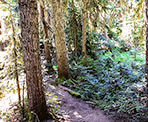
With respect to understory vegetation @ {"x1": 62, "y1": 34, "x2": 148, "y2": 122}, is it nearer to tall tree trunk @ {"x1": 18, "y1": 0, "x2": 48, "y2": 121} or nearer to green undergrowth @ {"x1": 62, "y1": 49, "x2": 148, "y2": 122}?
green undergrowth @ {"x1": 62, "y1": 49, "x2": 148, "y2": 122}

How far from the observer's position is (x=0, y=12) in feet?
13.5

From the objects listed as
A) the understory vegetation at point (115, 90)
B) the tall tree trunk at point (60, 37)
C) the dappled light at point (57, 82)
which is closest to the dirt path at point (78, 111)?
the dappled light at point (57, 82)

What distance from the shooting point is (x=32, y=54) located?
3.55m

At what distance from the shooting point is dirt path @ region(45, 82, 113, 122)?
504 centimetres

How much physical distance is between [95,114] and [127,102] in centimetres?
131

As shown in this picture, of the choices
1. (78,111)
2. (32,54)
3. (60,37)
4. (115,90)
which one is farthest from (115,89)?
(32,54)

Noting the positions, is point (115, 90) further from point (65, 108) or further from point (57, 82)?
point (57, 82)

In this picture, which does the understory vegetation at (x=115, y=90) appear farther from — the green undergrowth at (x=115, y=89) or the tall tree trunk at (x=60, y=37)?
the tall tree trunk at (x=60, y=37)

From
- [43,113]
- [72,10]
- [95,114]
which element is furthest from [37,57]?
[72,10]

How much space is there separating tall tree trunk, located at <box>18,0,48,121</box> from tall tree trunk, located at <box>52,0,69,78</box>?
4525 millimetres

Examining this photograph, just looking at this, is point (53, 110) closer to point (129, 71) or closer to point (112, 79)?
point (112, 79)

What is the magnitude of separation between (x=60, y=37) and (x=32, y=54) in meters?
4.73

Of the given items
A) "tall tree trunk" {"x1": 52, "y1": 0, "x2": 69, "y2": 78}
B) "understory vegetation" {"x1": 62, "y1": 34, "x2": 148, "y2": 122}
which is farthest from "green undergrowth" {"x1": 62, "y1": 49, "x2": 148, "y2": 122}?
"tall tree trunk" {"x1": 52, "y1": 0, "x2": 69, "y2": 78}

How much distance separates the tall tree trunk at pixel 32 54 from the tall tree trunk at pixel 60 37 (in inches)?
178
